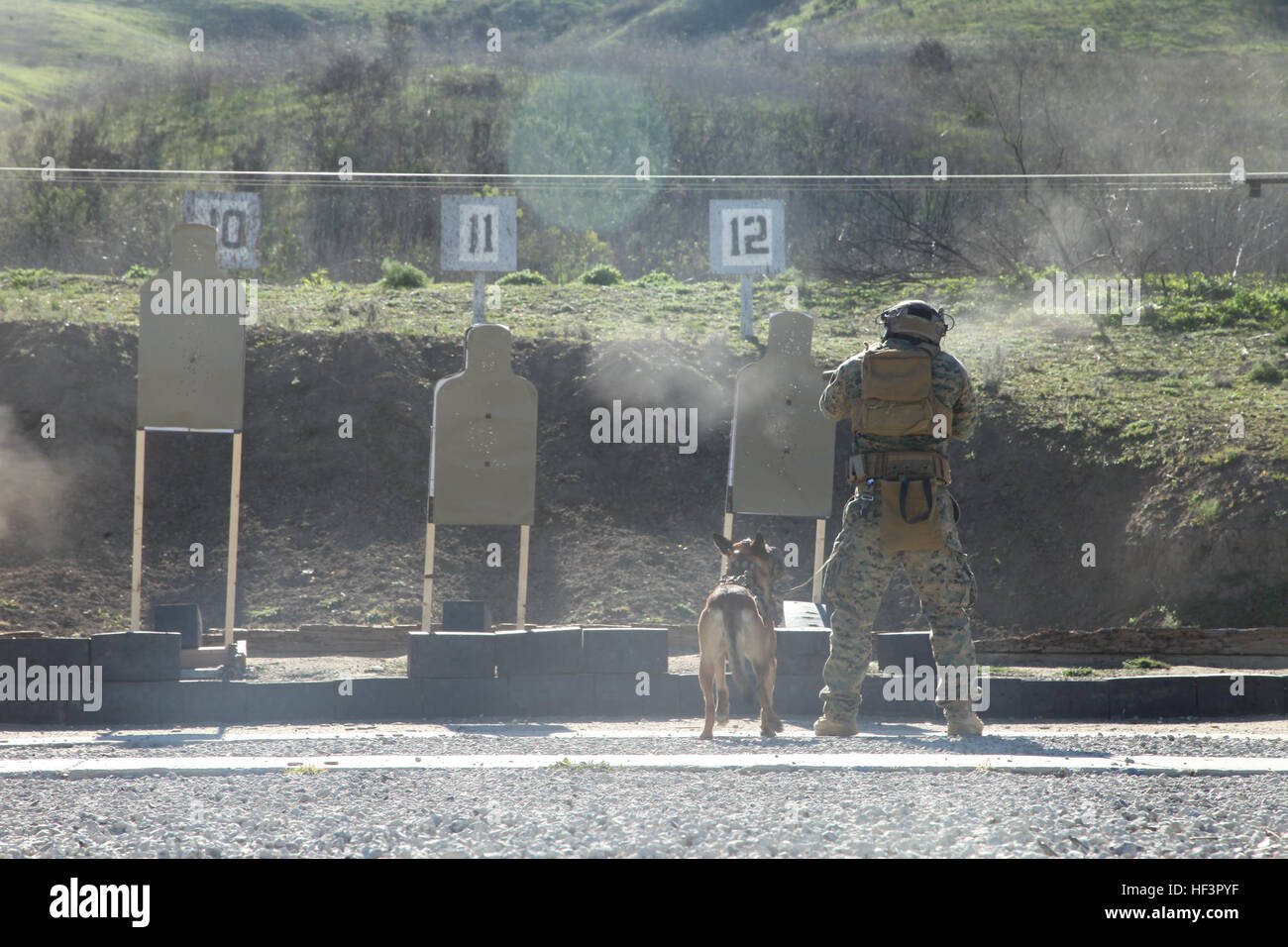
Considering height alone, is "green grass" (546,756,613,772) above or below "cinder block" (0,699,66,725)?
above

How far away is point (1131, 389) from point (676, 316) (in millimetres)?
6334

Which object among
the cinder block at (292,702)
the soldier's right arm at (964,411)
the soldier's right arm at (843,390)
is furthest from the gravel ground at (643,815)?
the cinder block at (292,702)

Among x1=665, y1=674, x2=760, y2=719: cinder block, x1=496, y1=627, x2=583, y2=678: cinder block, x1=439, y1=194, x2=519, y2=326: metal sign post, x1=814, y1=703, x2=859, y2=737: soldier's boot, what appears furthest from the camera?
x1=439, y1=194, x2=519, y2=326: metal sign post

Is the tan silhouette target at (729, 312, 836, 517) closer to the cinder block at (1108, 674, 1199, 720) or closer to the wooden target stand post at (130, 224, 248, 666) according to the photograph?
the cinder block at (1108, 674, 1199, 720)

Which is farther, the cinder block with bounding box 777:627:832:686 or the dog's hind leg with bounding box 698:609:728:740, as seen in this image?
the cinder block with bounding box 777:627:832:686

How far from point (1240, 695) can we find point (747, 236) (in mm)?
8736

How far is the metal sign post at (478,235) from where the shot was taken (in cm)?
1261

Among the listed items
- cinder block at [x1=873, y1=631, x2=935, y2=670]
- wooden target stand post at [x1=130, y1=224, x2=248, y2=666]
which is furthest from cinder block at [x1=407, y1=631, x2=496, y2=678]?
cinder block at [x1=873, y1=631, x2=935, y2=670]

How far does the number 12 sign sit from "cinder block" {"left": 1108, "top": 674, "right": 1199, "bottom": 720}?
8135mm

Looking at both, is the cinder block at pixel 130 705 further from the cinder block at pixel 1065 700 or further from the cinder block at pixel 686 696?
the cinder block at pixel 1065 700

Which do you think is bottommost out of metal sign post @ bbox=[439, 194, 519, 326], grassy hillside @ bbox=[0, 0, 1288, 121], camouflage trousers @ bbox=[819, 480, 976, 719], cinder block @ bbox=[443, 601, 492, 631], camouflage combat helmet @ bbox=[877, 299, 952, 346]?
cinder block @ bbox=[443, 601, 492, 631]

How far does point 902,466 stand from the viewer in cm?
666

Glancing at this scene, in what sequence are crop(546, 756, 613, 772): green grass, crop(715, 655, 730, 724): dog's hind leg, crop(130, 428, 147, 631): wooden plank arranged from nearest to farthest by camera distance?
crop(546, 756, 613, 772): green grass < crop(715, 655, 730, 724): dog's hind leg < crop(130, 428, 147, 631): wooden plank

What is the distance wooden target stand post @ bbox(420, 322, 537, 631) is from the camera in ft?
32.8
